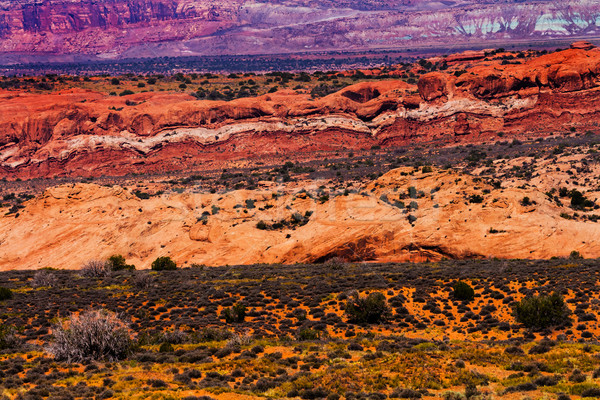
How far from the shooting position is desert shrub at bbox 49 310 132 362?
19750 mm

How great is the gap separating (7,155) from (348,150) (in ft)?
144

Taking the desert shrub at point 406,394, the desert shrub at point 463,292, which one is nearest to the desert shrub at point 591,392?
the desert shrub at point 406,394

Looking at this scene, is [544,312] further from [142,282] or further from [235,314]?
[142,282]

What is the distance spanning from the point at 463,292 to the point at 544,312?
453cm

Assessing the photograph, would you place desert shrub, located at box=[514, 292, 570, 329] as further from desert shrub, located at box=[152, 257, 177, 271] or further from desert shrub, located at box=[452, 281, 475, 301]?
desert shrub, located at box=[152, 257, 177, 271]

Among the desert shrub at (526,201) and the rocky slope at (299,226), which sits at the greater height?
the desert shrub at (526,201)

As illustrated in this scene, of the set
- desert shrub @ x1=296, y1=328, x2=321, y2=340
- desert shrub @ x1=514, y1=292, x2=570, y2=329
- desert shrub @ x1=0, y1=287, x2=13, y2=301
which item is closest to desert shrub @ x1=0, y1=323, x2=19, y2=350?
desert shrub @ x1=0, y1=287, x2=13, y2=301

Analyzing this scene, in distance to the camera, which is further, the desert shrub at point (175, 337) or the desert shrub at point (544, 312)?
the desert shrub at point (544, 312)

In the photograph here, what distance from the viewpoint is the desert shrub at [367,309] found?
2486 centimetres

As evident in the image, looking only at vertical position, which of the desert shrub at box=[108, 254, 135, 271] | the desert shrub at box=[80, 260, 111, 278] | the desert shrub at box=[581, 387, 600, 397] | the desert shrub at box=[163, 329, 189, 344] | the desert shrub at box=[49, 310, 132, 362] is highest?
the desert shrub at box=[581, 387, 600, 397]

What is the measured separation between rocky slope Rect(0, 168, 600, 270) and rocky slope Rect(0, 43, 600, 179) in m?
26.2

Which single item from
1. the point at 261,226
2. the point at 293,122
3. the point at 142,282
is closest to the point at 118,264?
the point at 142,282

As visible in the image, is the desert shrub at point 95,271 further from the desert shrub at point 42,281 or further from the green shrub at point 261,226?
the green shrub at point 261,226

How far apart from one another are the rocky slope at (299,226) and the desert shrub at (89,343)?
17.2 metres
